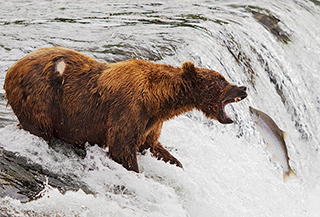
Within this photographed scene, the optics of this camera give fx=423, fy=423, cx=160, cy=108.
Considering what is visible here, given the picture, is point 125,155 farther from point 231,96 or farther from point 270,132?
point 270,132

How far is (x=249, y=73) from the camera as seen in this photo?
7.30 meters

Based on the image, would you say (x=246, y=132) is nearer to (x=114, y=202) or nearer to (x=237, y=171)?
(x=237, y=171)

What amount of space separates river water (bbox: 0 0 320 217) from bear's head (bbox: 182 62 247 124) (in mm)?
806

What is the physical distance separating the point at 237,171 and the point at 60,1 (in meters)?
6.61

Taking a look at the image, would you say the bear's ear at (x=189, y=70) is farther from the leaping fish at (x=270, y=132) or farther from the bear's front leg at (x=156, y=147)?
the leaping fish at (x=270, y=132)

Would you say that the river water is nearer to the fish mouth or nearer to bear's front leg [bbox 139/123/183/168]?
bear's front leg [bbox 139/123/183/168]

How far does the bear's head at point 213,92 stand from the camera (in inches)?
155

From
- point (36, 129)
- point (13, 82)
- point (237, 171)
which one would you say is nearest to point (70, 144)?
point (36, 129)

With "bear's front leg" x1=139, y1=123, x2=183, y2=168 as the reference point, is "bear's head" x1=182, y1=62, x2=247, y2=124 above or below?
above

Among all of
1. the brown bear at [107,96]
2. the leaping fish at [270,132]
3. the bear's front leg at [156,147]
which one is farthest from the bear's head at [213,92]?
the leaping fish at [270,132]

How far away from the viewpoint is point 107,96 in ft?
12.7

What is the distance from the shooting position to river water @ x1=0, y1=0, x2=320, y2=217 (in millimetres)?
3729

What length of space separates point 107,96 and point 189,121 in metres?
2.03

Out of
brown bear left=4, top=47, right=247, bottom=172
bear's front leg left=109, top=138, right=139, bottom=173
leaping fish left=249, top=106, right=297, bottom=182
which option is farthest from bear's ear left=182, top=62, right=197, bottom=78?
leaping fish left=249, top=106, right=297, bottom=182
